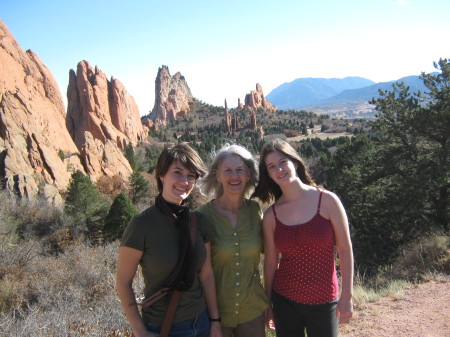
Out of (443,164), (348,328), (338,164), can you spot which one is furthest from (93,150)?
(348,328)

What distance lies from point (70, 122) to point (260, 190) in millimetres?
58779

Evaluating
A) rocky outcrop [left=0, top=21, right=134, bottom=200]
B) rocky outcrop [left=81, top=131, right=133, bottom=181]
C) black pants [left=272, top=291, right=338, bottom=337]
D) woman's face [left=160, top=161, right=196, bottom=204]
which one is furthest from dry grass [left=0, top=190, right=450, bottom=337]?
rocky outcrop [left=81, top=131, right=133, bottom=181]

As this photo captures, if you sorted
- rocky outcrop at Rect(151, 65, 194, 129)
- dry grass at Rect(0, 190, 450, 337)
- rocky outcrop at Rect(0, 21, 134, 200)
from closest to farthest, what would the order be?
1. dry grass at Rect(0, 190, 450, 337)
2. rocky outcrop at Rect(0, 21, 134, 200)
3. rocky outcrop at Rect(151, 65, 194, 129)

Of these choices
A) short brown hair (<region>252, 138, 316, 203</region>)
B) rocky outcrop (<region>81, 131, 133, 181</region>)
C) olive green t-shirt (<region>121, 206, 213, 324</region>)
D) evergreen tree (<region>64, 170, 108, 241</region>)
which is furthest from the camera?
rocky outcrop (<region>81, 131, 133, 181</region>)

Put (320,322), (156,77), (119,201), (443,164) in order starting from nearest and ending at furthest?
(320,322) → (443,164) → (119,201) → (156,77)

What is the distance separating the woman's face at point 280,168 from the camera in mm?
2705

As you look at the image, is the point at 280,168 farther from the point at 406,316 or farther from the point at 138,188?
the point at 138,188

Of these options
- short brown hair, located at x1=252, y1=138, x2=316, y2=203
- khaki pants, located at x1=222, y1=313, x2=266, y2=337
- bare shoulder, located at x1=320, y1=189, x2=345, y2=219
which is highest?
short brown hair, located at x1=252, y1=138, x2=316, y2=203

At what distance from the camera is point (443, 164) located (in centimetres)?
1257

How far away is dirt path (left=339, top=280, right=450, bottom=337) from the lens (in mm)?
4348

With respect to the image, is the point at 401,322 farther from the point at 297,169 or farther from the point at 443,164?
the point at 443,164

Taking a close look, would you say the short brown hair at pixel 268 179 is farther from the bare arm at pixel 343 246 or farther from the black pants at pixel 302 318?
the black pants at pixel 302 318

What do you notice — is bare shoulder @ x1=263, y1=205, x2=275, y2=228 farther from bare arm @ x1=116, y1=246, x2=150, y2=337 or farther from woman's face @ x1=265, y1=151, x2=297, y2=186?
bare arm @ x1=116, y1=246, x2=150, y2=337

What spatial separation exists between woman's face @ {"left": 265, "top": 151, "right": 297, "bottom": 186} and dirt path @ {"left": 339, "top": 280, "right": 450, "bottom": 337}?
2.72 meters
